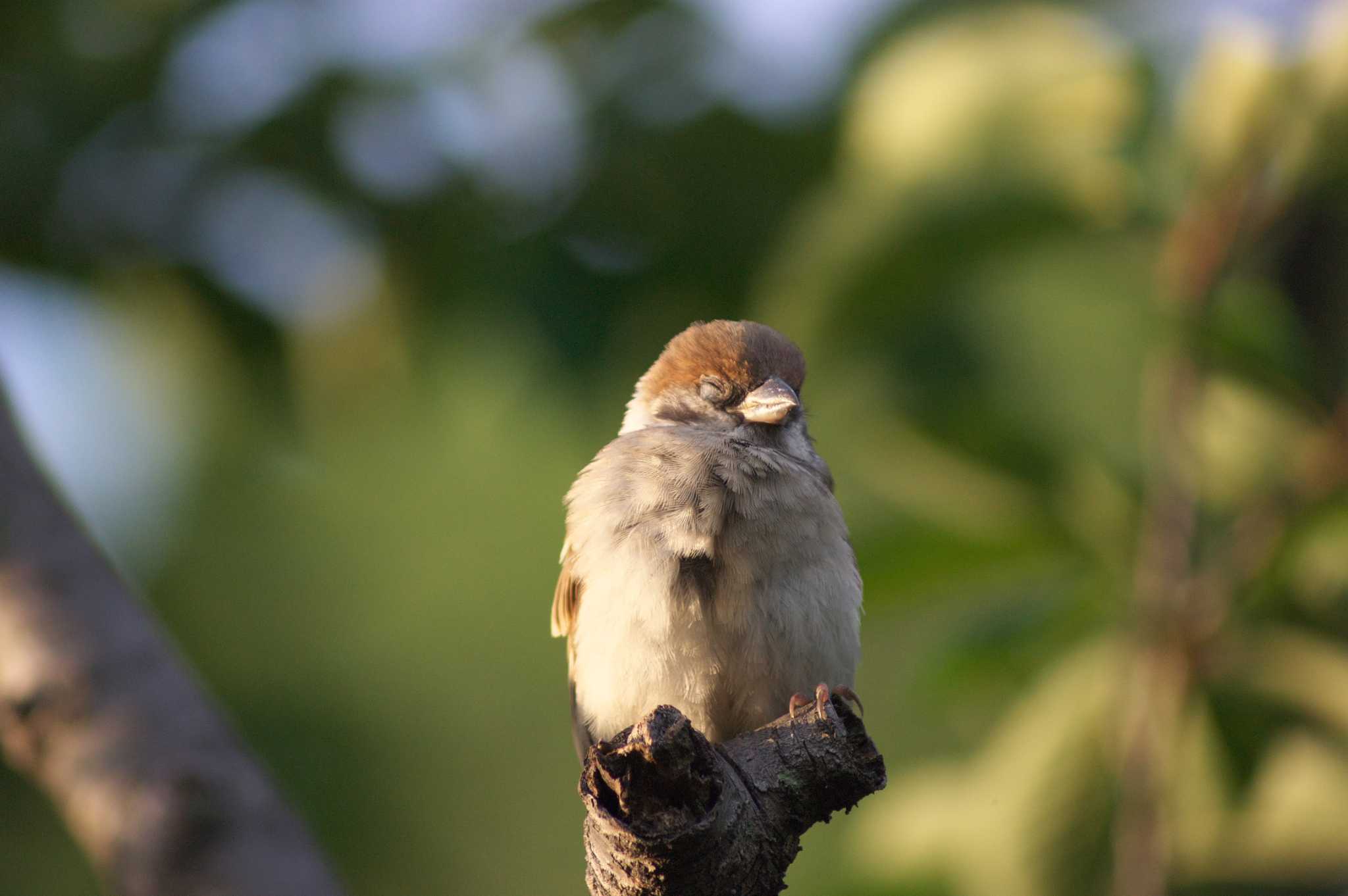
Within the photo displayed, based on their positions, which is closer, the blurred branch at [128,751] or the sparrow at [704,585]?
the blurred branch at [128,751]

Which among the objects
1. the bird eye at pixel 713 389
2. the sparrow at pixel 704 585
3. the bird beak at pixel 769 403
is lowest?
the sparrow at pixel 704 585

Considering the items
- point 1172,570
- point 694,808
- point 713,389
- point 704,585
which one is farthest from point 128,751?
point 1172,570

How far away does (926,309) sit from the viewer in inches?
113

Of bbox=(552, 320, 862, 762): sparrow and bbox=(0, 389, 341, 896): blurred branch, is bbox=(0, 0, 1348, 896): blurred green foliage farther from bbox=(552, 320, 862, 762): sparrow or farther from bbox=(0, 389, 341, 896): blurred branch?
bbox=(0, 389, 341, 896): blurred branch

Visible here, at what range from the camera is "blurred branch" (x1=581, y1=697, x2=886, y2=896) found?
5.05 feet

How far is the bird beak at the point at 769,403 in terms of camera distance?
9.39 ft

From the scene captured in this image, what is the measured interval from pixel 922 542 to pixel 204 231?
2771 millimetres

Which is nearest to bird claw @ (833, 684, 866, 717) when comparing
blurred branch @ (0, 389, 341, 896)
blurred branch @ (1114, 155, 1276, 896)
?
blurred branch @ (1114, 155, 1276, 896)

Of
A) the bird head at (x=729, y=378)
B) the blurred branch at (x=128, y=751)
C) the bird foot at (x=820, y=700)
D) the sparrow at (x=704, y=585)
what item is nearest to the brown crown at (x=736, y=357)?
the bird head at (x=729, y=378)

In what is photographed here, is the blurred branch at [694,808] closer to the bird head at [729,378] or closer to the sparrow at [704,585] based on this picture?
the sparrow at [704,585]

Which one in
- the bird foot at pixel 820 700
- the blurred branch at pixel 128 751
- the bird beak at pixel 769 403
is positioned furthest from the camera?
the bird beak at pixel 769 403

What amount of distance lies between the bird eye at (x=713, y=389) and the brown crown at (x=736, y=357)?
1cm

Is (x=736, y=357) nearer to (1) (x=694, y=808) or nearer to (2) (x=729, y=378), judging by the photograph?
(2) (x=729, y=378)

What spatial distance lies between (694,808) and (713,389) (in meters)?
1.54
